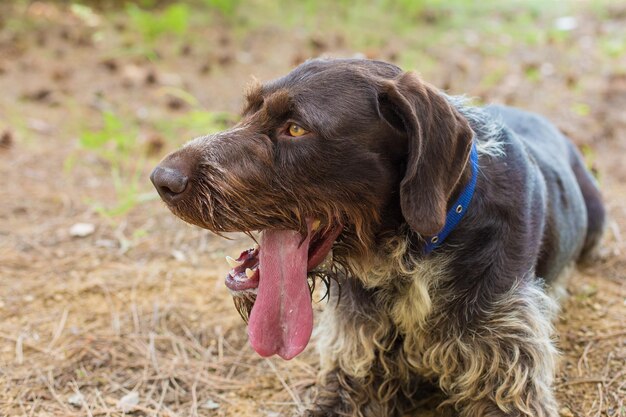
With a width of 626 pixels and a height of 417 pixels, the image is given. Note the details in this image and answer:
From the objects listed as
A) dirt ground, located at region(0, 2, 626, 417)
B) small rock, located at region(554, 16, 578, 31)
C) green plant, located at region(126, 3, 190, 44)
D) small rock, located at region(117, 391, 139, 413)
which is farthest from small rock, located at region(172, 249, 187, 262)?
small rock, located at region(554, 16, 578, 31)

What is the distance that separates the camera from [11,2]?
10.1 metres

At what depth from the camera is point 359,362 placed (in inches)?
119

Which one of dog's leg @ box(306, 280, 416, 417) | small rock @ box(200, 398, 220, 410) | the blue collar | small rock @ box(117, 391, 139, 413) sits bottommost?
small rock @ box(117, 391, 139, 413)

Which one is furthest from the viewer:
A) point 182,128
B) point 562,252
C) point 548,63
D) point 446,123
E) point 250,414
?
point 548,63

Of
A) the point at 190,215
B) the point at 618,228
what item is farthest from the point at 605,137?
the point at 190,215

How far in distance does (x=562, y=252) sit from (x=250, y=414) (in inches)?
72.3

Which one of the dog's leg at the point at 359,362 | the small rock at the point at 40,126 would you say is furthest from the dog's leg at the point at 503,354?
the small rock at the point at 40,126

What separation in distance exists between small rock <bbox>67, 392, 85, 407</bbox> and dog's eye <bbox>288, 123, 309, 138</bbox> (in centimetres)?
176

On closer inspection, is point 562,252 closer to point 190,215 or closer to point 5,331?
point 190,215

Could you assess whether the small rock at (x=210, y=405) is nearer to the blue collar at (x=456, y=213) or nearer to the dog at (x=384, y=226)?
the dog at (x=384, y=226)

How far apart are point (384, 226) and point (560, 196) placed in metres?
1.35

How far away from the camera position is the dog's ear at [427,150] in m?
2.45

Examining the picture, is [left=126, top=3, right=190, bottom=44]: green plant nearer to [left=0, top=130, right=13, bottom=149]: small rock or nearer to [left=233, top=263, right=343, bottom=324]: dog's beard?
[left=0, top=130, right=13, bottom=149]: small rock

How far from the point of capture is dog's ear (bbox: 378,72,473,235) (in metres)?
2.45
